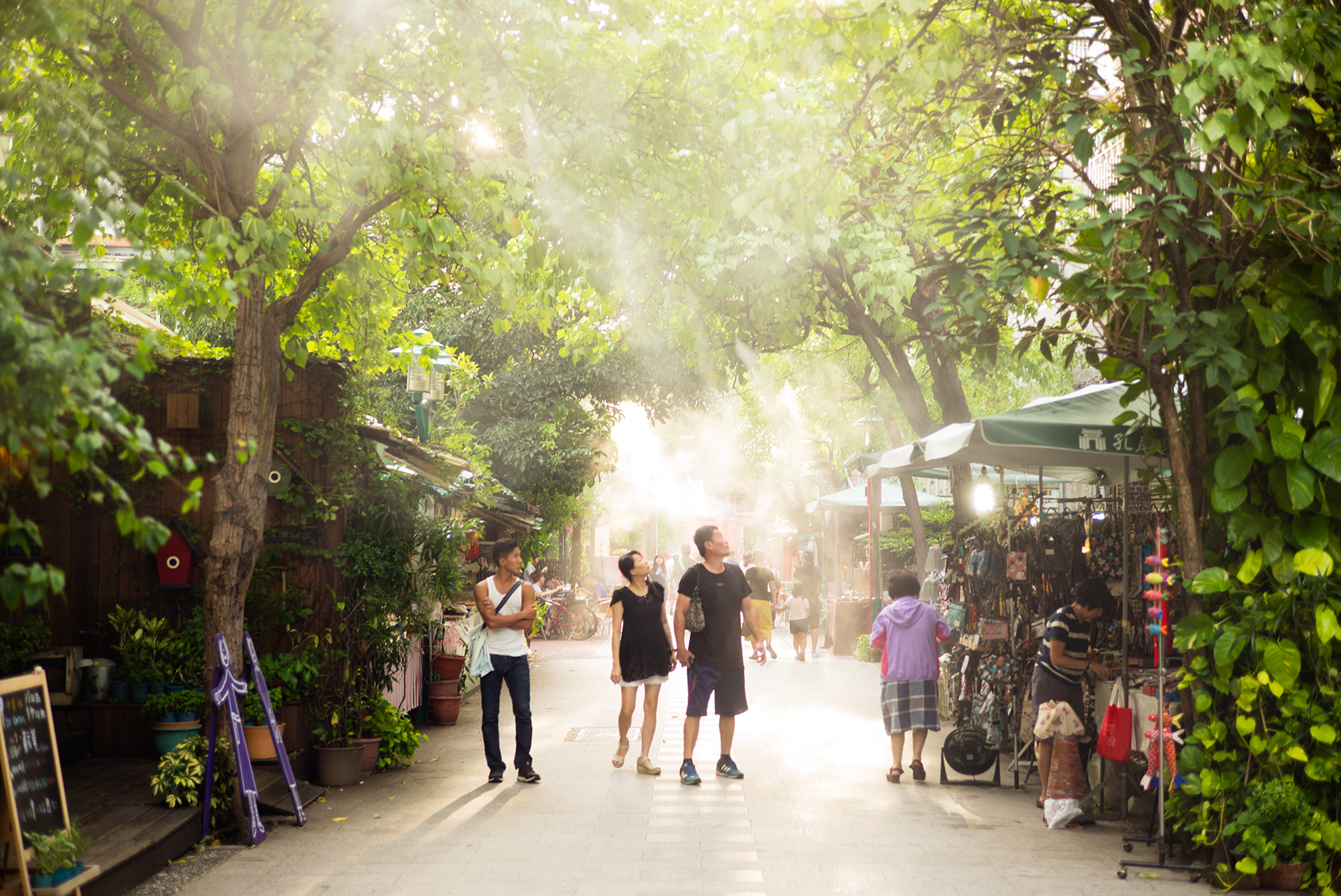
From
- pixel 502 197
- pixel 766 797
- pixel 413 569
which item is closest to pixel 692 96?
pixel 502 197

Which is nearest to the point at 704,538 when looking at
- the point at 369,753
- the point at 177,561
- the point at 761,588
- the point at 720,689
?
the point at 720,689

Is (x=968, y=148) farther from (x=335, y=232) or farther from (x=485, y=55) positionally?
(x=335, y=232)

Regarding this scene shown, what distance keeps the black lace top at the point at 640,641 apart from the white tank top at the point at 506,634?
0.80 metres

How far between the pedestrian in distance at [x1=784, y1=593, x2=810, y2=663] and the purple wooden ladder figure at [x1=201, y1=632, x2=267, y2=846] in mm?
13860

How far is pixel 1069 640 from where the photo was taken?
25.5ft

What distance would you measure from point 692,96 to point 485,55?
5.55ft

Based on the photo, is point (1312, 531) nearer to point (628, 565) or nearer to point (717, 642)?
point (717, 642)

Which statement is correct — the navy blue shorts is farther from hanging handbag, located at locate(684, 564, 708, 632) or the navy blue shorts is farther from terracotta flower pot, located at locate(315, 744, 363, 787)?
terracotta flower pot, located at locate(315, 744, 363, 787)

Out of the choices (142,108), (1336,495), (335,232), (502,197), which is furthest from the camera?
(502,197)

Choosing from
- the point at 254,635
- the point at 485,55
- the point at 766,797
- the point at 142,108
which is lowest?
the point at 766,797

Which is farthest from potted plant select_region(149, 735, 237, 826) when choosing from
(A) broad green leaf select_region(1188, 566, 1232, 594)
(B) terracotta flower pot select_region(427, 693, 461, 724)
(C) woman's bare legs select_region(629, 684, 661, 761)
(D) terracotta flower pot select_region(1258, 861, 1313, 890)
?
(D) terracotta flower pot select_region(1258, 861, 1313, 890)

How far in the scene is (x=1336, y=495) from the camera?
5.88 metres

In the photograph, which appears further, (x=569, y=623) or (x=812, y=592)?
(x=569, y=623)

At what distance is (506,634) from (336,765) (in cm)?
166
